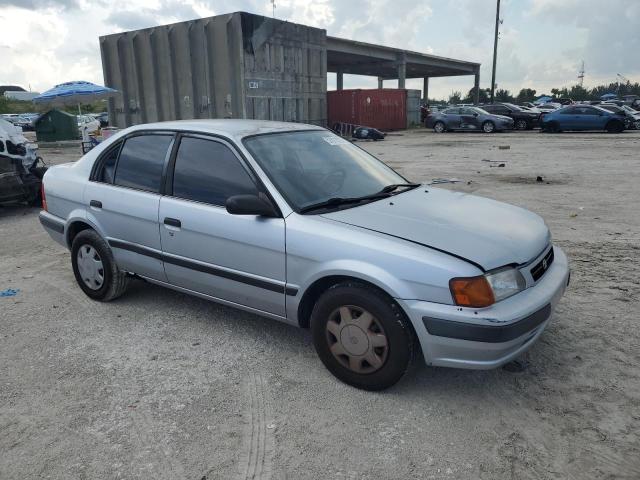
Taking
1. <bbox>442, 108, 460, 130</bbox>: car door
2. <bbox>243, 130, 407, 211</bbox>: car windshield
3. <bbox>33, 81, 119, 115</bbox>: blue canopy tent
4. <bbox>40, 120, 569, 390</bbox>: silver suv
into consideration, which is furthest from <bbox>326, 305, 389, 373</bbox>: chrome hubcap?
<bbox>442, 108, 460, 130</bbox>: car door

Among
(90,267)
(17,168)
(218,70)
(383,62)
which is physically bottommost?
(90,267)

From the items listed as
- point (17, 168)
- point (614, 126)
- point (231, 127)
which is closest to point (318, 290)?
point (231, 127)

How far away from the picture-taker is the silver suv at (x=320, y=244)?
2670 millimetres

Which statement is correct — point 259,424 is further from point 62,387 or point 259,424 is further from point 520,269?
point 520,269

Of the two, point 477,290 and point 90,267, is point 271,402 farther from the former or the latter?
point 90,267

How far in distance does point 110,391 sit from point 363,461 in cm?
159

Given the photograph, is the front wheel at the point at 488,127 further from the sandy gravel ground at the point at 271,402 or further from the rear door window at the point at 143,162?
→ the rear door window at the point at 143,162

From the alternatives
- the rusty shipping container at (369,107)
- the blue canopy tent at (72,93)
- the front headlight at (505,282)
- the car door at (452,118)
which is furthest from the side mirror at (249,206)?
the car door at (452,118)

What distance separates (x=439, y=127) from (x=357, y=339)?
26941 mm

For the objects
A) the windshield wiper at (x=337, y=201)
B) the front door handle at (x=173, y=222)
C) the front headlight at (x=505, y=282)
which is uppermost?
the windshield wiper at (x=337, y=201)

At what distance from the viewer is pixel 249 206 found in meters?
3.09

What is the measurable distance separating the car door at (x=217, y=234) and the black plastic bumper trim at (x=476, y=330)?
0.98 meters

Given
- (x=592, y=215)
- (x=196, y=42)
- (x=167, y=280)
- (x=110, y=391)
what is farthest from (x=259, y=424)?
(x=196, y=42)

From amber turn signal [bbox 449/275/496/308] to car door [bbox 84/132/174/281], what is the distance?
2215mm
